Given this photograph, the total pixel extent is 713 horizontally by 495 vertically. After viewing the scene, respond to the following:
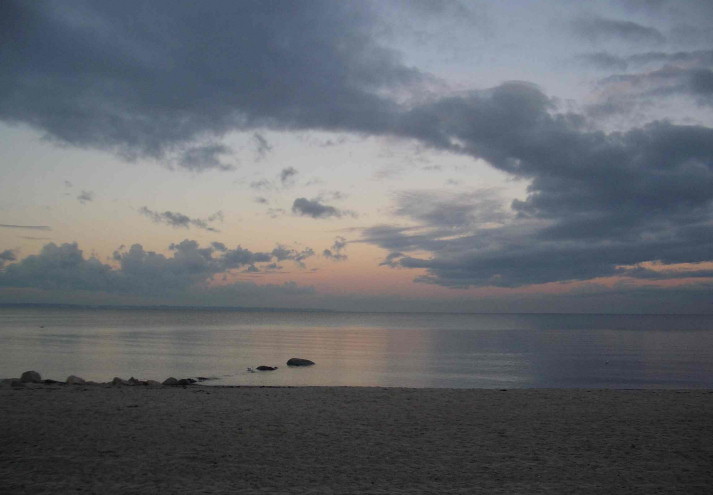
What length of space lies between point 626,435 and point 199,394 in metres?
15.2

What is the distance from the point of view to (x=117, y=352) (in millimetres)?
50094

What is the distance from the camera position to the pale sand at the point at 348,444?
997 centimetres

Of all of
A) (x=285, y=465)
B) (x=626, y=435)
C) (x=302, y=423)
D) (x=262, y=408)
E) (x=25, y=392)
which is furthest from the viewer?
(x=25, y=392)

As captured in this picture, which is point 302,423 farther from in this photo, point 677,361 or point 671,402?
point 677,361

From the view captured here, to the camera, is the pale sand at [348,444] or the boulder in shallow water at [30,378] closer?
the pale sand at [348,444]

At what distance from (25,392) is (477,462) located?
17.3 metres

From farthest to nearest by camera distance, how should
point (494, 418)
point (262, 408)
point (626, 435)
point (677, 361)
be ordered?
point (677, 361)
point (262, 408)
point (494, 418)
point (626, 435)

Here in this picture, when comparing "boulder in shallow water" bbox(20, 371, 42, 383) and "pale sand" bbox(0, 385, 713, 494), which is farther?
"boulder in shallow water" bbox(20, 371, 42, 383)

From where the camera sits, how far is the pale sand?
32.7 feet

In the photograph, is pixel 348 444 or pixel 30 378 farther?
pixel 30 378

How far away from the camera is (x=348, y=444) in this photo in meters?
13.0

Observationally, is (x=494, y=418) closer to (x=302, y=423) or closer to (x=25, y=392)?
(x=302, y=423)

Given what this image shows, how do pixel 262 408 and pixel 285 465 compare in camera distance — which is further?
pixel 262 408

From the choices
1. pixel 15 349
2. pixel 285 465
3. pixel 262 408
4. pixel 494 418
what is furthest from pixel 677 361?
pixel 15 349
